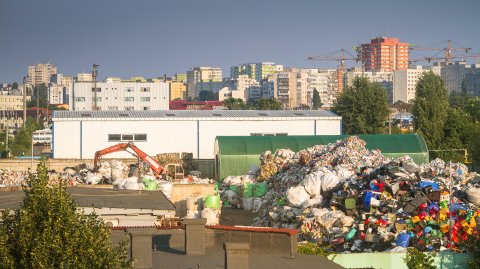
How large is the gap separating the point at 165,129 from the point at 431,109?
22.5 m

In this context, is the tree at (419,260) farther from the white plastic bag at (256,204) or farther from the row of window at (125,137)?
the row of window at (125,137)

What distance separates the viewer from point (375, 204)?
27781mm

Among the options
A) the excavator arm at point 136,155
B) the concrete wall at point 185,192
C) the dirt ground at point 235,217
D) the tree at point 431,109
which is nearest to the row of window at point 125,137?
the excavator arm at point 136,155

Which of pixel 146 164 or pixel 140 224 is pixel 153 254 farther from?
pixel 146 164

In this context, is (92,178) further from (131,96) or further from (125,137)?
(131,96)

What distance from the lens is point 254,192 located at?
38719 mm

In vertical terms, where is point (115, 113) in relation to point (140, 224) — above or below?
above

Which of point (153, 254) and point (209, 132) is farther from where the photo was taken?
point (209, 132)

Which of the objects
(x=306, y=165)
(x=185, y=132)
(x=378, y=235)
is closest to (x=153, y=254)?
(x=378, y=235)

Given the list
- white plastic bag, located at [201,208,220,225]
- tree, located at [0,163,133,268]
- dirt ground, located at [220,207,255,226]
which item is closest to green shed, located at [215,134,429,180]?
dirt ground, located at [220,207,255,226]

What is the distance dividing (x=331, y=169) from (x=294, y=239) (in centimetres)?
1634

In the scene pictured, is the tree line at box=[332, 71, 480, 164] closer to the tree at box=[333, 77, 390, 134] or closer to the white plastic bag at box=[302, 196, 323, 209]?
the tree at box=[333, 77, 390, 134]

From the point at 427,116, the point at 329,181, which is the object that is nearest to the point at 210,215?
the point at 329,181

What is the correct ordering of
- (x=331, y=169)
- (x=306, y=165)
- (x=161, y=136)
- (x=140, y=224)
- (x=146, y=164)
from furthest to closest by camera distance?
1. (x=161, y=136)
2. (x=146, y=164)
3. (x=306, y=165)
4. (x=331, y=169)
5. (x=140, y=224)
